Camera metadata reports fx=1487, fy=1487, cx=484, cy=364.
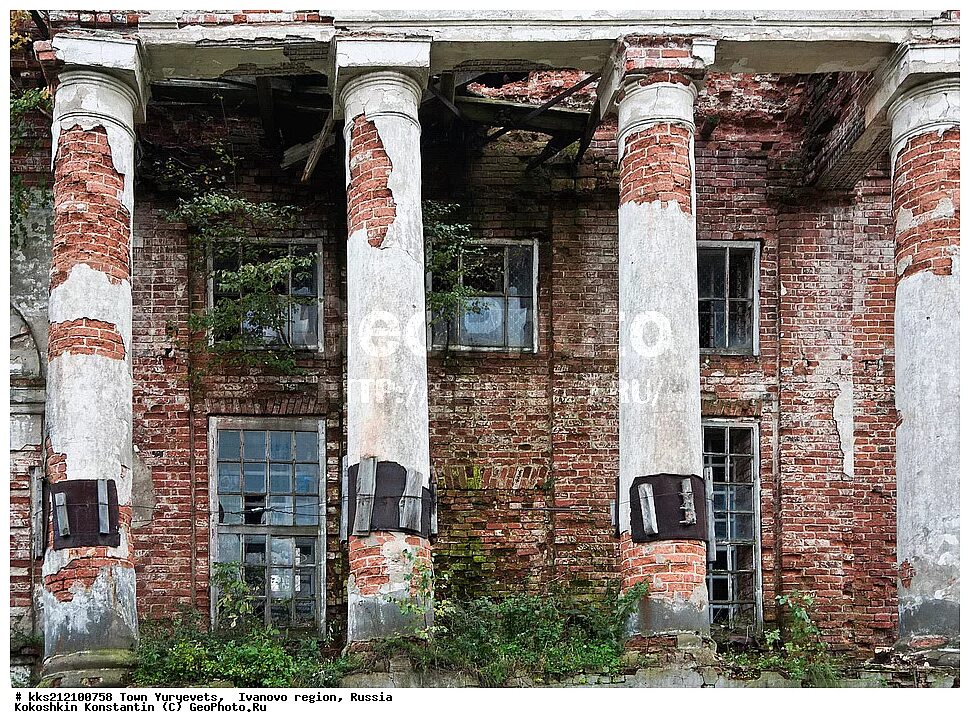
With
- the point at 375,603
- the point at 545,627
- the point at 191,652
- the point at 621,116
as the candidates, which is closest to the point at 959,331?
the point at 621,116

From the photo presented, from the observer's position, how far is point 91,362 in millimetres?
11422

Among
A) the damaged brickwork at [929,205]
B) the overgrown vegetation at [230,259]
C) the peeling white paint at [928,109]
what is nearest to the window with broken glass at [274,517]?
the overgrown vegetation at [230,259]

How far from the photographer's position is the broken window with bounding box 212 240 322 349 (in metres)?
14.1

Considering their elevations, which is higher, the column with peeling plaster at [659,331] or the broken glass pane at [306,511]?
the column with peeling plaster at [659,331]

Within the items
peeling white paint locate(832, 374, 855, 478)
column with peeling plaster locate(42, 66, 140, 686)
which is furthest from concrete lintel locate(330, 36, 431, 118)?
peeling white paint locate(832, 374, 855, 478)

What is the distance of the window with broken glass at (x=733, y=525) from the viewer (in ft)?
46.3

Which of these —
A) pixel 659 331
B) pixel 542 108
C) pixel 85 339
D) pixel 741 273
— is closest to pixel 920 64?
pixel 659 331

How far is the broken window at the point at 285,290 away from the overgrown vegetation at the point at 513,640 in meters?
3.63

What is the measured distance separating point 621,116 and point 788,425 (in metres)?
3.92

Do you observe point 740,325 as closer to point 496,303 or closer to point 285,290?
point 496,303

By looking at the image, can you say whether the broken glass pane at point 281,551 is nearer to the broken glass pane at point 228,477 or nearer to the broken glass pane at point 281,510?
the broken glass pane at point 281,510

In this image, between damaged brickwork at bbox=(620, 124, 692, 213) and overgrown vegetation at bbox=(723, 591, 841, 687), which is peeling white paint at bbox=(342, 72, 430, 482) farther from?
overgrown vegetation at bbox=(723, 591, 841, 687)

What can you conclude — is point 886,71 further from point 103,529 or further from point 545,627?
point 103,529

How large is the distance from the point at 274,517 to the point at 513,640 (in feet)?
11.4
